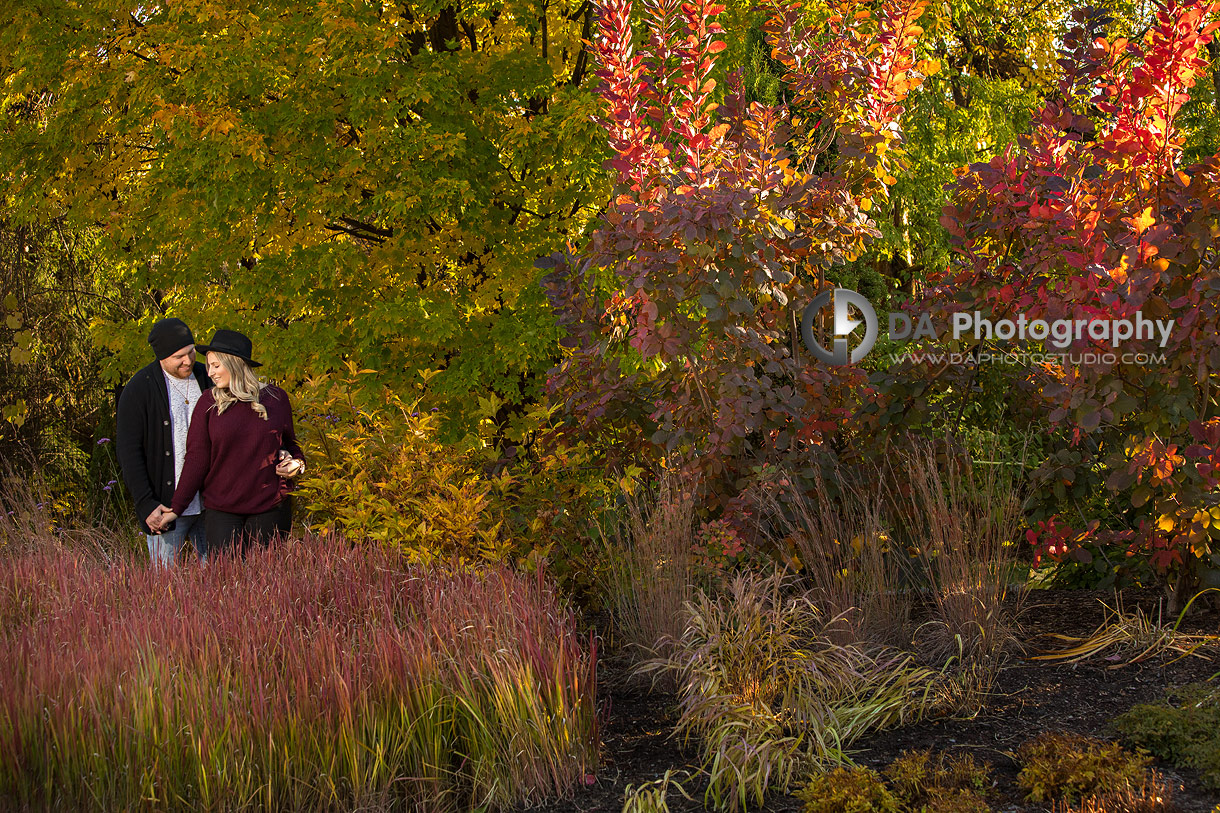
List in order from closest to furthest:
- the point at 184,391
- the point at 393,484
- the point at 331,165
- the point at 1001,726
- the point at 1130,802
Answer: the point at 1130,802, the point at 1001,726, the point at 393,484, the point at 184,391, the point at 331,165

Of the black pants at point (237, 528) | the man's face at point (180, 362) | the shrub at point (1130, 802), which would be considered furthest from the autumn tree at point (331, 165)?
the shrub at point (1130, 802)

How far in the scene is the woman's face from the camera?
5004 millimetres

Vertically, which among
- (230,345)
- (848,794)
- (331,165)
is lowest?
(848,794)

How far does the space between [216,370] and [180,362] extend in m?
0.36

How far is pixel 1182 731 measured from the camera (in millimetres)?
3357

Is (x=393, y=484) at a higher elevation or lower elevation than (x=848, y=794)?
higher

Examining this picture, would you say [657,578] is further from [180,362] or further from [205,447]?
[180,362]

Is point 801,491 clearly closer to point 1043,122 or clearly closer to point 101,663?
point 1043,122

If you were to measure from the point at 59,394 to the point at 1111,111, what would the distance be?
36.0 ft

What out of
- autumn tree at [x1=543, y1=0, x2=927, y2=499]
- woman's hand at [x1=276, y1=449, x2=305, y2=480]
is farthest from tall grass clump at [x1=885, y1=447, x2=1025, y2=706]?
woman's hand at [x1=276, y1=449, x2=305, y2=480]

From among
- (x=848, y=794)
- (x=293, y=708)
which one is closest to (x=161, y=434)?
(x=293, y=708)

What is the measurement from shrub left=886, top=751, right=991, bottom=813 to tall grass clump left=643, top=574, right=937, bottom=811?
27 cm

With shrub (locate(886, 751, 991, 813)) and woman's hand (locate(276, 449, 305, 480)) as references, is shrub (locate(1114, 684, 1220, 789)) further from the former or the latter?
woman's hand (locate(276, 449, 305, 480))

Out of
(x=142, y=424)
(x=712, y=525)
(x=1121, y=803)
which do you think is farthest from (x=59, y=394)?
(x=1121, y=803)
